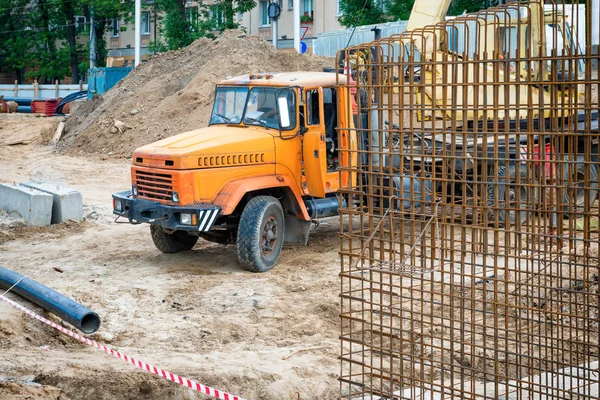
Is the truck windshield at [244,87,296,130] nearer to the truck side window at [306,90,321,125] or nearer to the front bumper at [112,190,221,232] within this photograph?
the truck side window at [306,90,321,125]

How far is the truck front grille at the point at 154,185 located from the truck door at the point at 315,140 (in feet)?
6.08

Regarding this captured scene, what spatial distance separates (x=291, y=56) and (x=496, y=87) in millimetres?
19794

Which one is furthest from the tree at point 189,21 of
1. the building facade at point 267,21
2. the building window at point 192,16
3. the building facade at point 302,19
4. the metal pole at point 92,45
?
the metal pole at point 92,45

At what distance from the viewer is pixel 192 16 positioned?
38.9m

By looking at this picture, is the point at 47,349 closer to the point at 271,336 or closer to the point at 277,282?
the point at 271,336

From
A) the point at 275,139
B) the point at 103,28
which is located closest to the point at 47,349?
the point at 275,139

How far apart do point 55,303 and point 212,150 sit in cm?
298

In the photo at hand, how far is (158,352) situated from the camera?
7.82 metres

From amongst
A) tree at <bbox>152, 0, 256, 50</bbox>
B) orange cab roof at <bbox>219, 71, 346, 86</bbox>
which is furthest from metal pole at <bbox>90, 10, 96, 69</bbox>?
orange cab roof at <bbox>219, 71, 346, 86</bbox>

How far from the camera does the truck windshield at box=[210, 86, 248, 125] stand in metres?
11.3

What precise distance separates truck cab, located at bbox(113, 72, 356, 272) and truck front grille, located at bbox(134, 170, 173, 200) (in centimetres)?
1

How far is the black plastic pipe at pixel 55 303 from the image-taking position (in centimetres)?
785

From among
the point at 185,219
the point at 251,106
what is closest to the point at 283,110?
the point at 251,106

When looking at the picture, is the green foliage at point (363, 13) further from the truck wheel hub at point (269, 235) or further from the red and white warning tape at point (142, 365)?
the red and white warning tape at point (142, 365)
